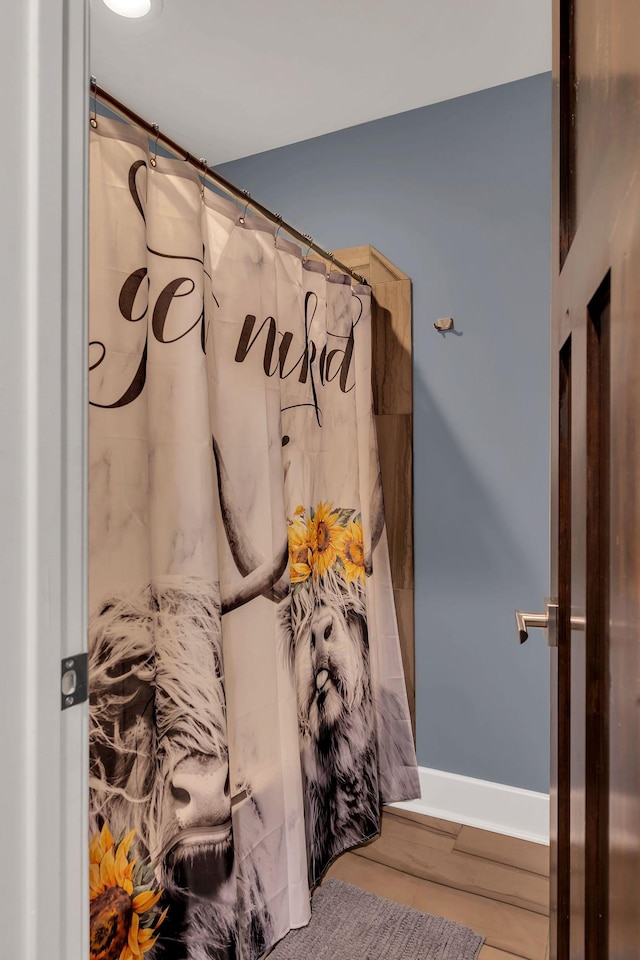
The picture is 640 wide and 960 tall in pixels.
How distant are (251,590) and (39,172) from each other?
94 cm

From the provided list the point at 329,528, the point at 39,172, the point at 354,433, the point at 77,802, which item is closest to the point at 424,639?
the point at 329,528

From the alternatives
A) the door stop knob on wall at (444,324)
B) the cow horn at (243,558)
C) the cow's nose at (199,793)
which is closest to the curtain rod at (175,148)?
the door stop knob on wall at (444,324)

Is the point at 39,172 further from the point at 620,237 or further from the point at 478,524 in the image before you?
the point at 478,524

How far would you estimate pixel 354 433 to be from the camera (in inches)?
73.4

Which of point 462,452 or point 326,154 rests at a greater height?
point 326,154

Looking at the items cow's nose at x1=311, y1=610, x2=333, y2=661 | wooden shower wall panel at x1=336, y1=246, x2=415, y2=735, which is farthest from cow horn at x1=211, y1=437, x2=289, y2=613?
wooden shower wall panel at x1=336, y1=246, x2=415, y2=735

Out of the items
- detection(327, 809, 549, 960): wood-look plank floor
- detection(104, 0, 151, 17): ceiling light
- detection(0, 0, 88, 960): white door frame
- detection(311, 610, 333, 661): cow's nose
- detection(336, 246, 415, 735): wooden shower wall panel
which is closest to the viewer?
detection(0, 0, 88, 960): white door frame

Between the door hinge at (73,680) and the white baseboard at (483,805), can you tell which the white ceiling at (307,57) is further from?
the white baseboard at (483,805)

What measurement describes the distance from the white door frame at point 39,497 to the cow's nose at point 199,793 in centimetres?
49

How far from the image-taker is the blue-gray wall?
6.14ft

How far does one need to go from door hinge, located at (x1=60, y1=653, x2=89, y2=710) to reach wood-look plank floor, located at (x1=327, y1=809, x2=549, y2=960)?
1.27m

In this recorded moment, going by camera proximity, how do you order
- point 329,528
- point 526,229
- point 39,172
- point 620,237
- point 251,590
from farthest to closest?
1. point 526,229
2. point 329,528
3. point 251,590
4. point 39,172
5. point 620,237

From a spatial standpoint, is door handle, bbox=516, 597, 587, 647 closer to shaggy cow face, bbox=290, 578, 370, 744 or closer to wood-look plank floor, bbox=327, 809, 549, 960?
shaggy cow face, bbox=290, 578, 370, 744

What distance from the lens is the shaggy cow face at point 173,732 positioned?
107 centimetres
